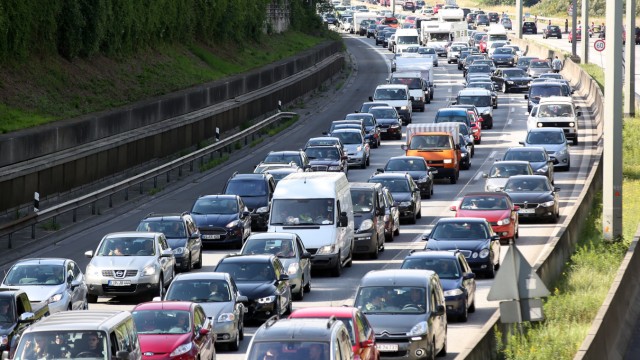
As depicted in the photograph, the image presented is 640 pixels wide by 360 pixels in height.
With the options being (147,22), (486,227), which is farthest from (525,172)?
(147,22)

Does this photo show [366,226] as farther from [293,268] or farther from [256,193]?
[256,193]

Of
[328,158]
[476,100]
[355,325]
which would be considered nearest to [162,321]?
[355,325]

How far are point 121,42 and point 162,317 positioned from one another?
46446 mm

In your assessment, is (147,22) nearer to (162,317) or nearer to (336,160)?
(336,160)

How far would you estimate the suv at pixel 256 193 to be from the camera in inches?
1692

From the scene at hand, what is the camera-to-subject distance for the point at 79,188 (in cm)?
4781

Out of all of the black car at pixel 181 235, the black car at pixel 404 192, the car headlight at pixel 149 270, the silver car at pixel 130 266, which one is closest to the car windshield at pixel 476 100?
the black car at pixel 404 192

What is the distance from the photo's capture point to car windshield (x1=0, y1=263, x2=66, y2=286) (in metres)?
28.5

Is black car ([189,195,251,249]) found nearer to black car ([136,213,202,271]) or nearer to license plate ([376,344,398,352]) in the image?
black car ([136,213,202,271])

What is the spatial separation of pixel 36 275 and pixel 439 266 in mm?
7675

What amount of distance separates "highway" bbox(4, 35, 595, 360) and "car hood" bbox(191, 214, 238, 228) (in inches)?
28.9

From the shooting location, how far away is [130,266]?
105ft

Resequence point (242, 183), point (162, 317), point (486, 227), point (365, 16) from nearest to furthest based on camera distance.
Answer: point (162, 317), point (486, 227), point (242, 183), point (365, 16)

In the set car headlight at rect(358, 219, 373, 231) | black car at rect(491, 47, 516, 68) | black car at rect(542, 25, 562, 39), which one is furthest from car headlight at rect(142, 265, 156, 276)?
black car at rect(542, 25, 562, 39)
